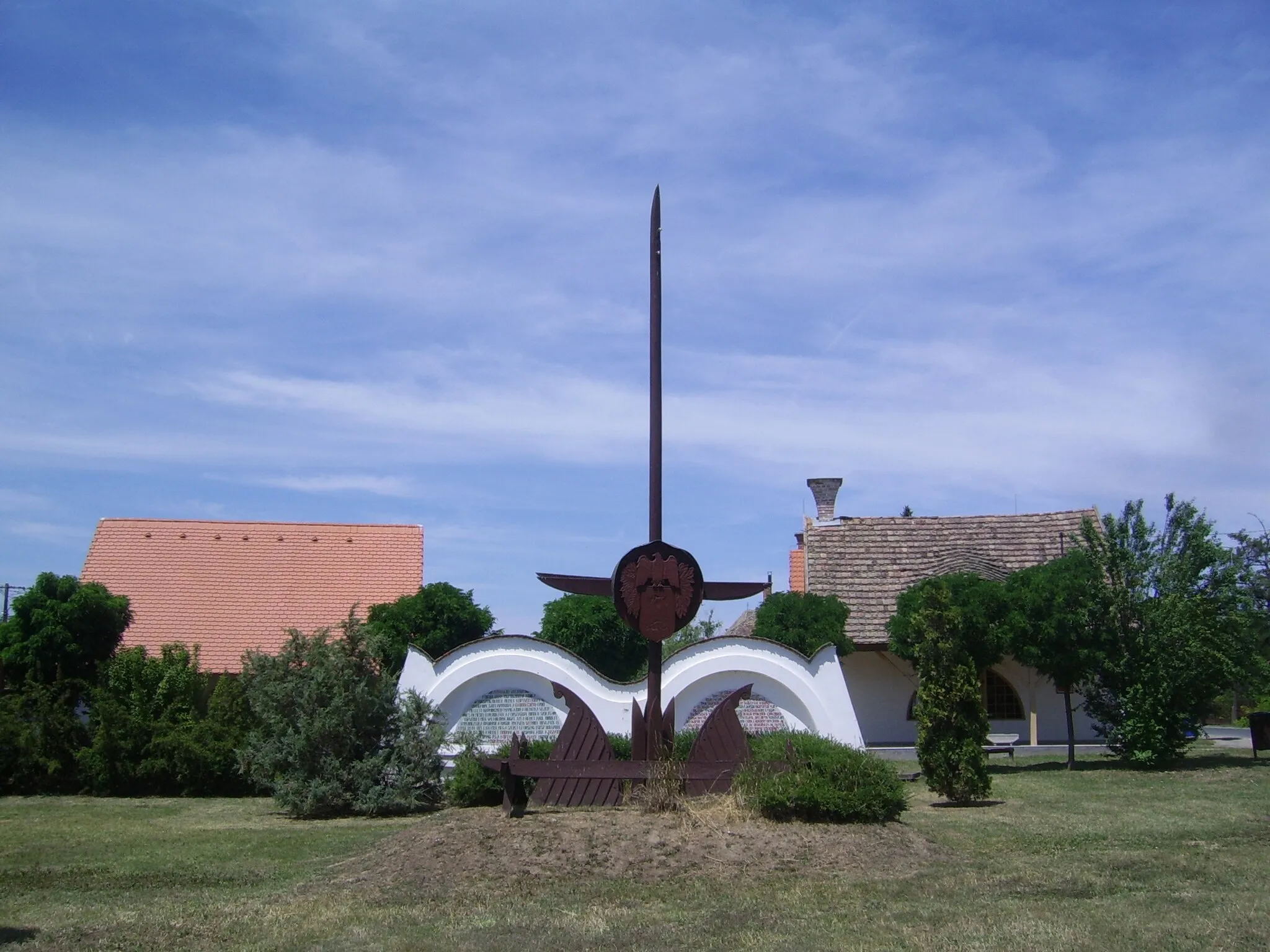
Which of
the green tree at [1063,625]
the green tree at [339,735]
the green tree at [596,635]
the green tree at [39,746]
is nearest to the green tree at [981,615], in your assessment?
the green tree at [1063,625]

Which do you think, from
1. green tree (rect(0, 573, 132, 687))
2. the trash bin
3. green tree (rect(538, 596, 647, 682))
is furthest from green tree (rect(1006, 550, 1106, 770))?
green tree (rect(0, 573, 132, 687))

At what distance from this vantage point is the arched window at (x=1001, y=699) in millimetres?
29453

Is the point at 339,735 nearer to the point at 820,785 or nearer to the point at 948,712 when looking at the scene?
the point at 820,785

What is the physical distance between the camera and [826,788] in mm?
11844

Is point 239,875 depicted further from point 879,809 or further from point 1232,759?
point 1232,759

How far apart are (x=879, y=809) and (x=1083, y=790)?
264 inches

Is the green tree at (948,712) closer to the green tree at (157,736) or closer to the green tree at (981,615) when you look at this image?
the green tree at (981,615)

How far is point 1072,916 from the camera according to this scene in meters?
8.20

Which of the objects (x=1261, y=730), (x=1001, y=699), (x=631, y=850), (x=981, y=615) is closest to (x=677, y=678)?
(x=981, y=615)

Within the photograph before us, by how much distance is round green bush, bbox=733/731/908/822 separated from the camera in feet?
38.8

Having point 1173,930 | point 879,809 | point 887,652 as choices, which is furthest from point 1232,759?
point 1173,930

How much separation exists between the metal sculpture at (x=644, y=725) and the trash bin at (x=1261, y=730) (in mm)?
13331

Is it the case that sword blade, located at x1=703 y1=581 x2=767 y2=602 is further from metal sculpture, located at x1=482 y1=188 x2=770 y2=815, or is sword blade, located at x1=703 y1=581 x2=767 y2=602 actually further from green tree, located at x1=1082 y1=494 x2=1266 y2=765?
green tree, located at x1=1082 y1=494 x2=1266 y2=765

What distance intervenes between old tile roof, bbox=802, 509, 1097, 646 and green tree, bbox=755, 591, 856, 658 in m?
1.81
